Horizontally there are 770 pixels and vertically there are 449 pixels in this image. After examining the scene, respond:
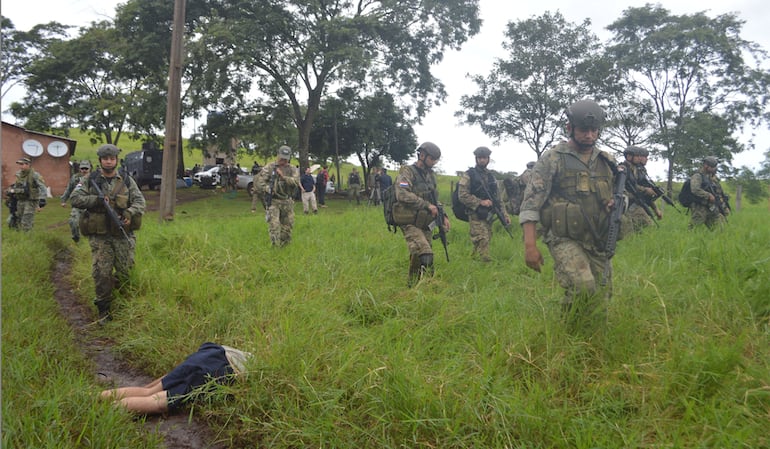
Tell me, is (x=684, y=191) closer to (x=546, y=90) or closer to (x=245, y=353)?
(x=245, y=353)

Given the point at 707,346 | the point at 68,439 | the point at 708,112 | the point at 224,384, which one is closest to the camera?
the point at 68,439

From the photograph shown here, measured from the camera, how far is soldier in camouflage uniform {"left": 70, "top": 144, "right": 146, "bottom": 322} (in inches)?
197

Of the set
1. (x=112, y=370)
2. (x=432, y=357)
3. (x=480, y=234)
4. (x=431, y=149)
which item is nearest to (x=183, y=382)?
(x=112, y=370)

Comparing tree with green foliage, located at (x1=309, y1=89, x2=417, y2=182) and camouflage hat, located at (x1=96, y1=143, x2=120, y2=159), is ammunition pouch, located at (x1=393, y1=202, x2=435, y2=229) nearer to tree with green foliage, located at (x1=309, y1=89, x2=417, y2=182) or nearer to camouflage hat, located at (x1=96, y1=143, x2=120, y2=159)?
camouflage hat, located at (x1=96, y1=143, x2=120, y2=159)

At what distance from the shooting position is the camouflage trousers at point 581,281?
3.41 m

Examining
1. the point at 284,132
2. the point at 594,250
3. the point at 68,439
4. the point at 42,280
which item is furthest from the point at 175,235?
the point at 284,132

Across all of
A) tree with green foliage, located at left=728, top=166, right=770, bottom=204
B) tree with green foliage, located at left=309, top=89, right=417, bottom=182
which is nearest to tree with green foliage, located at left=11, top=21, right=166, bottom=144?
tree with green foliage, located at left=309, top=89, right=417, bottom=182

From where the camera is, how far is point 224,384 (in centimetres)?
331

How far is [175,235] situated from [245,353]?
4.45m

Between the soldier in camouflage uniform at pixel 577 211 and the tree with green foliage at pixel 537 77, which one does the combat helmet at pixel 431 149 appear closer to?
the soldier in camouflage uniform at pixel 577 211

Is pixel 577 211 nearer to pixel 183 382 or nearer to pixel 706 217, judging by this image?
A: pixel 183 382

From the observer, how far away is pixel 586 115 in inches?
138

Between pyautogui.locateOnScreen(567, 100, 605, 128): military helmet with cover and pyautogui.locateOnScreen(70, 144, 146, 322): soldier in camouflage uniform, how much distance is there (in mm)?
4293

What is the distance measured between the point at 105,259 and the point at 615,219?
4.72m
